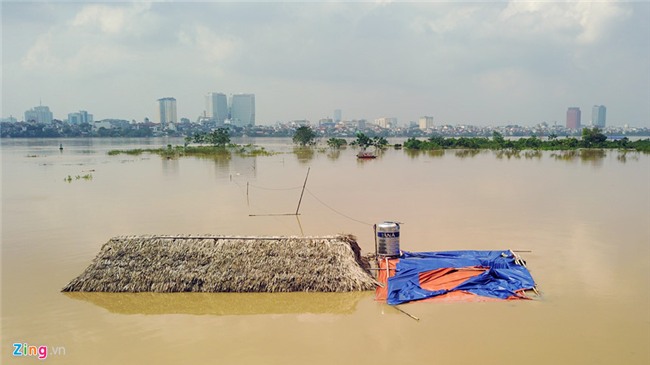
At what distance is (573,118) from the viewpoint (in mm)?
175875

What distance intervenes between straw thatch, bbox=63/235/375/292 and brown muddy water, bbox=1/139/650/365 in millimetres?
161

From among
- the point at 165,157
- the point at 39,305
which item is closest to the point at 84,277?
the point at 39,305

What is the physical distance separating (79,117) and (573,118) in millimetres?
178123

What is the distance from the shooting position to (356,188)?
17.7 metres

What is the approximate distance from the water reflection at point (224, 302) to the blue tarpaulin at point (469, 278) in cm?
51

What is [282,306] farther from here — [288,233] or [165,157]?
[165,157]

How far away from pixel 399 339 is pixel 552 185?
14541 mm

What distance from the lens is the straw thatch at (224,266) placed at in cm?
684

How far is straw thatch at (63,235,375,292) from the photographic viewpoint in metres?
6.84

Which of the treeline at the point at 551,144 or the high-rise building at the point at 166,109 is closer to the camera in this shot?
the treeline at the point at 551,144

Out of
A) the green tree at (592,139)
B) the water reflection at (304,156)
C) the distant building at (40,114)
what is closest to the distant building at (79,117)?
the distant building at (40,114)

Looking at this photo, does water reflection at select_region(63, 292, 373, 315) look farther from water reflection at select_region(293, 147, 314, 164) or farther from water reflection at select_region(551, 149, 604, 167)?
water reflection at select_region(293, 147, 314, 164)

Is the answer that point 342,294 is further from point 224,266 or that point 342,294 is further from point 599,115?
point 599,115

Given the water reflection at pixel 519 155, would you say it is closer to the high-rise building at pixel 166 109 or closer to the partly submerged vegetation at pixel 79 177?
the partly submerged vegetation at pixel 79 177
